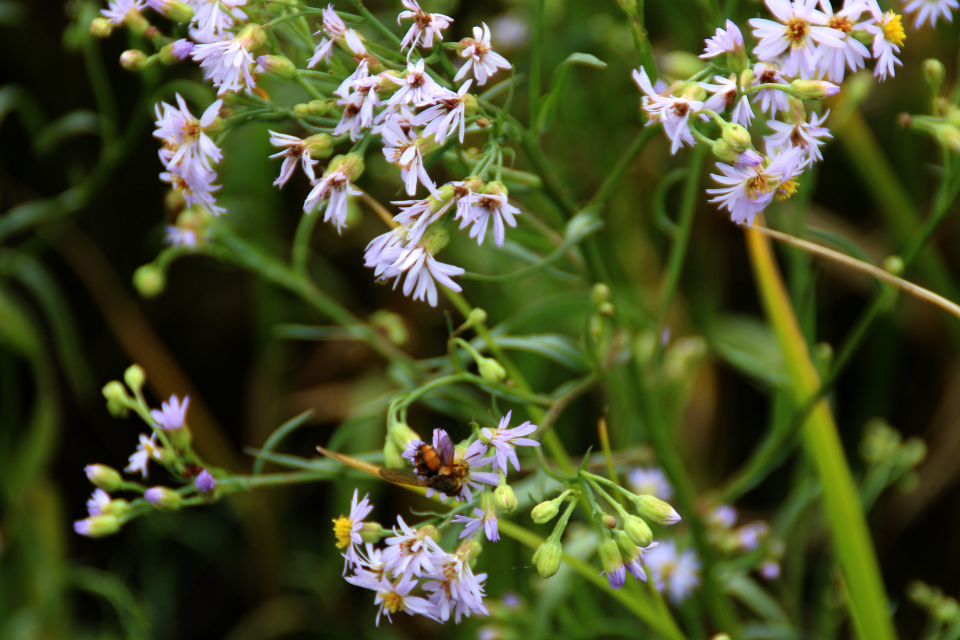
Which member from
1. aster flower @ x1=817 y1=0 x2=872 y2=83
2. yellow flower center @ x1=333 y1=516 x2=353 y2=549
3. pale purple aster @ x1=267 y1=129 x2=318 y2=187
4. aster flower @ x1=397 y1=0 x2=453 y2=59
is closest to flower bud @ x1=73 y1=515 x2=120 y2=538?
yellow flower center @ x1=333 y1=516 x2=353 y2=549

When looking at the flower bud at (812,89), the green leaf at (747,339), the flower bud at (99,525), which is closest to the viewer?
the flower bud at (812,89)

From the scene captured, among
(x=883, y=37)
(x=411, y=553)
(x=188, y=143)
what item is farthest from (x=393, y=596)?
(x=883, y=37)

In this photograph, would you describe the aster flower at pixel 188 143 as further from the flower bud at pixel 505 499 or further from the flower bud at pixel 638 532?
the flower bud at pixel 638 532

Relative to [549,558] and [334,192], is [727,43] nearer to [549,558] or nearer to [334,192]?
[334,192]

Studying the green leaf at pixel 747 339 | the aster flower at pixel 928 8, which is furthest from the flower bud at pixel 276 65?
the green leaf at pixel 747 339

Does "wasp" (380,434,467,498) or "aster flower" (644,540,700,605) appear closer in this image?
"wasp" (380,434,467,498)

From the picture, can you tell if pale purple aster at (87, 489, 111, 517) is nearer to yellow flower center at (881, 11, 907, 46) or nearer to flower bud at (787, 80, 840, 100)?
flower bud at (787, 80, 840, 100)
